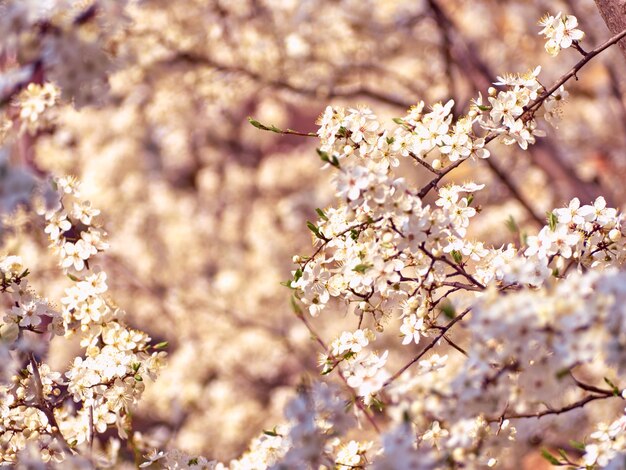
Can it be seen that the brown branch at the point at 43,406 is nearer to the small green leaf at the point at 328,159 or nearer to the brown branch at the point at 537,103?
the small green leaf at the point at 328,159

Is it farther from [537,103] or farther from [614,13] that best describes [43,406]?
[614,13]

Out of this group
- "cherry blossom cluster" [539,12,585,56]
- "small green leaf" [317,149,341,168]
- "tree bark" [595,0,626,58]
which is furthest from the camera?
"cherry blossom cluster" [539,12,585,56]

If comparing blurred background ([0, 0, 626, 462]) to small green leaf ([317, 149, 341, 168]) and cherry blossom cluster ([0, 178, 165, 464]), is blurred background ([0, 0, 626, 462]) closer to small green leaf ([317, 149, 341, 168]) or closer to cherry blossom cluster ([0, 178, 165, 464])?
cherry blossom cluster ([0, 178, 165, 464])

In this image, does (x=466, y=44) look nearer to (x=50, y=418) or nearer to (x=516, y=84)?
(x=516, y=84)

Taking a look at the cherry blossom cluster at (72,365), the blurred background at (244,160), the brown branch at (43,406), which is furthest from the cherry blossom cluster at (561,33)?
the blurred background at (244,160)

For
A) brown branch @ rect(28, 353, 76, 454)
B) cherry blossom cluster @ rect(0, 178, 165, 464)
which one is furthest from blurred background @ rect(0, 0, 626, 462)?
brown branch @ rect(28, 353, 76, 454)

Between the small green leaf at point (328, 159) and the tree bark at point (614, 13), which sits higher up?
the tree bark at point (614, 13)

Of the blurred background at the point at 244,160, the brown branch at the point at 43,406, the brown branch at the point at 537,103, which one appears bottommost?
the brown branch at the point at 43,406
